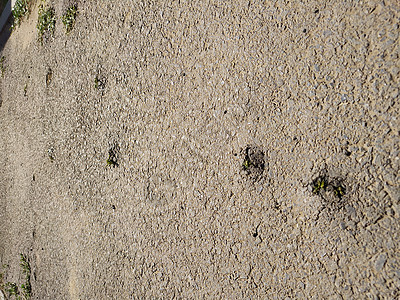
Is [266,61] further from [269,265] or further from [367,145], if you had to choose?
[269,265]

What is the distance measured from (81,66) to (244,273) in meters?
3.14

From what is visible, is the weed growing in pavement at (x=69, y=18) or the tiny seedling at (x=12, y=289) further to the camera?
the tiny seedling at (x=12, y=289)

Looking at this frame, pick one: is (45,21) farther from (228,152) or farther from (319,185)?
(319,185)

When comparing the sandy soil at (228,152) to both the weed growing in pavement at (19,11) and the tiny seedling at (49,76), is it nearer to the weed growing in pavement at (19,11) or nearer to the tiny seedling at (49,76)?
the tiny seedling at (49,76)

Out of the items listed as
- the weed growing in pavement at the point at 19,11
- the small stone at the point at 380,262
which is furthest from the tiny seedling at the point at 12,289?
the small stone at the point at 380,262

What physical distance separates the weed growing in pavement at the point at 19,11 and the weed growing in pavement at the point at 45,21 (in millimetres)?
1065

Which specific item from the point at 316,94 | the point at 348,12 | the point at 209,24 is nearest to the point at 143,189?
the point at 209,24

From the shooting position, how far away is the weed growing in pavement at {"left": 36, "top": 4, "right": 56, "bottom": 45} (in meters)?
5.09

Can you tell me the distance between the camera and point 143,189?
3.35 m

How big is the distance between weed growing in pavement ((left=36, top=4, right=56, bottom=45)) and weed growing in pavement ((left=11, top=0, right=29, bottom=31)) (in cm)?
106

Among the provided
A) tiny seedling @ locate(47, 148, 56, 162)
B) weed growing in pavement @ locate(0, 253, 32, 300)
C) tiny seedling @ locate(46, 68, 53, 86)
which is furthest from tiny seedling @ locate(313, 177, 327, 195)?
weed growing in pavement @ locate(0, 253, 32, 300)

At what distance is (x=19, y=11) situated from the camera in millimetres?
6555

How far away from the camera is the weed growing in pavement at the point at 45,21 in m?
5.09

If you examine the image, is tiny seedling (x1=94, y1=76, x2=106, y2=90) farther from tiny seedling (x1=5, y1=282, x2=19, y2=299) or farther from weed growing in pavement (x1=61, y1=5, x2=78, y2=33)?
tiny seedling (x1=5, y1=282, x2=19, y2=299)
